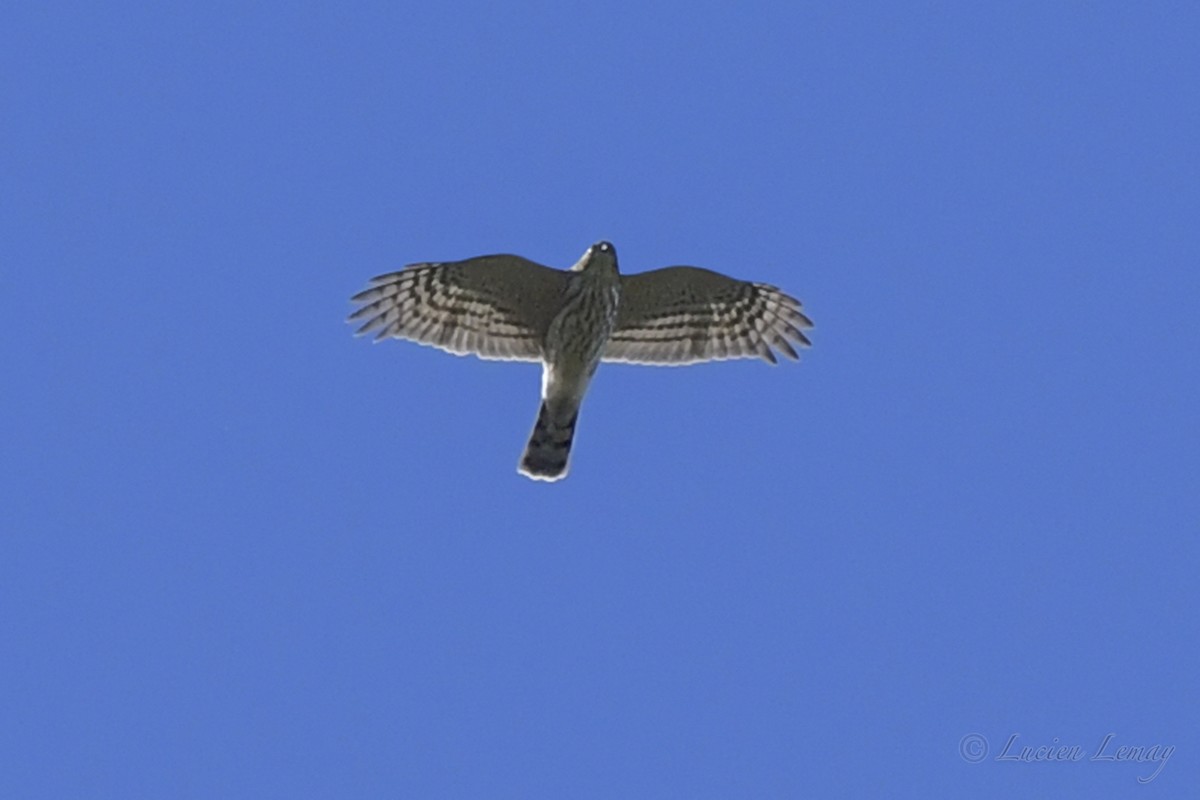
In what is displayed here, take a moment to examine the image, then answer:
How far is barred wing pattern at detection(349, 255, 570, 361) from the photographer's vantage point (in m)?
15.1

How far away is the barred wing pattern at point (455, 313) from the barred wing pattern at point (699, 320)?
33.1 inches

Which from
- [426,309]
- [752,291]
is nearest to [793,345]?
[752,291]

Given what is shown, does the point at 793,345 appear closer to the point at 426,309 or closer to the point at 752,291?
the point at 752,291

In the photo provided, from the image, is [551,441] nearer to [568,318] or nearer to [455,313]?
[568,318]

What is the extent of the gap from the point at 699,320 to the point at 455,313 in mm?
2412

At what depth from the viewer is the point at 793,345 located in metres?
15.8

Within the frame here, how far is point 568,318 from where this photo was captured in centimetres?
1471

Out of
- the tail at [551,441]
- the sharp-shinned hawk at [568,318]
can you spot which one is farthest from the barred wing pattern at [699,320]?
the tail at [551,441]

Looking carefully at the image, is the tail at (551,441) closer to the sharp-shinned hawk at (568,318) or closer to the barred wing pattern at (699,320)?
the sharp-shinned hawk at (568,318)

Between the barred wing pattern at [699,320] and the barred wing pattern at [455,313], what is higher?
the barred wing pattern at [699,320]

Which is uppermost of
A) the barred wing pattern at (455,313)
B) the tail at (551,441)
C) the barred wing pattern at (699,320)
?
the barred wing pattern at (699,320)

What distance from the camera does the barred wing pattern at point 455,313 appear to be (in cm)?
1506

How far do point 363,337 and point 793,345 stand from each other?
4250 mm

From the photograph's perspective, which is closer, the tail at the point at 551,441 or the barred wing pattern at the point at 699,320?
the tail at the point at 551,441
